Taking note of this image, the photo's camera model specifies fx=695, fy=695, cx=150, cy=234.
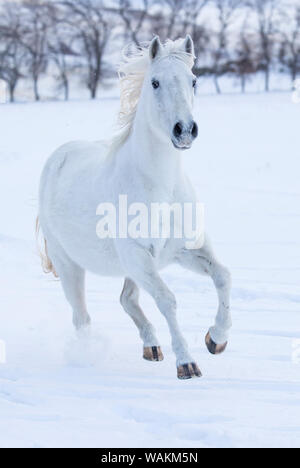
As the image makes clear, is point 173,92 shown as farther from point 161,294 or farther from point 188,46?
point 161,294

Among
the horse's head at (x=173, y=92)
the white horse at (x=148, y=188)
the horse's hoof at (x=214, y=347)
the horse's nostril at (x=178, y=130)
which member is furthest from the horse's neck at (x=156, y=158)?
the horse's hoof at (x=214, y=347)

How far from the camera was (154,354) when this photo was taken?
14.3 ft

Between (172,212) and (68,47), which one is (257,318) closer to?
(172,212)

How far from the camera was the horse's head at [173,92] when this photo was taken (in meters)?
3.46

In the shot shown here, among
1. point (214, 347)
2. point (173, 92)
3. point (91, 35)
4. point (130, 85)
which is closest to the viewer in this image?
point (173, 92)

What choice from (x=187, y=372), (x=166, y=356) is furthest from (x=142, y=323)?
(x=187, y=372)

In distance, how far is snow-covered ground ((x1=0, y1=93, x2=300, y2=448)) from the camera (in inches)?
127

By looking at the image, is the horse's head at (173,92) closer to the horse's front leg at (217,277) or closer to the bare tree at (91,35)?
the horse's front leg at (217,277)

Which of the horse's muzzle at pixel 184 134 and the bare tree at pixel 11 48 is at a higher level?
the bare tree at pixel 11 48

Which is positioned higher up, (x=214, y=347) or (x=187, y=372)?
(x=214, y=347)

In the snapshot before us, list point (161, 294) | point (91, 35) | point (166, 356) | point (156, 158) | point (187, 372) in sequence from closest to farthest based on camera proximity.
Answer: point (187, 372) < point (161, 294) < point (156, 158) < point (166, 356) < point (91, 35)

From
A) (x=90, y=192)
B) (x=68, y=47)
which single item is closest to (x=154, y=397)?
(x=90, y=192)

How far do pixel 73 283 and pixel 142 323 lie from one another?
68cm

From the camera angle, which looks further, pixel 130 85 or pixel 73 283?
pixel 73 283
